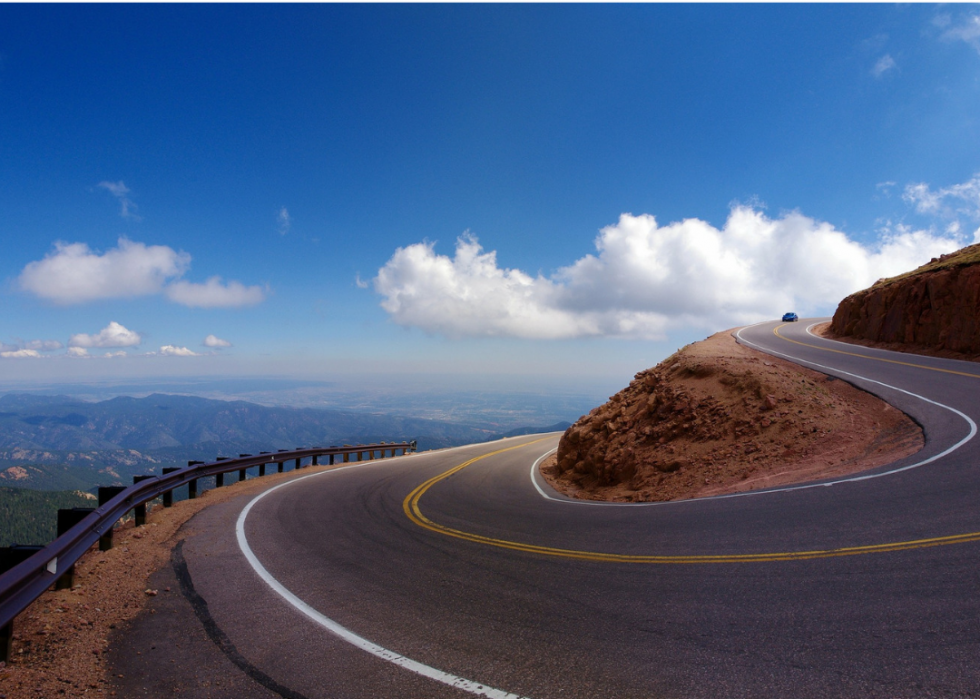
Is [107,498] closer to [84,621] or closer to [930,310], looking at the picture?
[84,621]

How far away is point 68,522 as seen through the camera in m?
6.64

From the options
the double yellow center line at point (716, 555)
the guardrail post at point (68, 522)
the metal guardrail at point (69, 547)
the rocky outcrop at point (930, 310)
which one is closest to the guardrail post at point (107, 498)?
the metal guardrail at point (69, 547)

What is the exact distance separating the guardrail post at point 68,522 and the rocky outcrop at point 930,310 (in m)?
36.5

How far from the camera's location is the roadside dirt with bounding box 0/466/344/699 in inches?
155

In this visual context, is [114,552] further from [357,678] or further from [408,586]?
[357,678]

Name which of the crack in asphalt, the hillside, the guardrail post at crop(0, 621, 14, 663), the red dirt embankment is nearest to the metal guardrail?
the guardrail post at crop(0, 621, 14, 663)

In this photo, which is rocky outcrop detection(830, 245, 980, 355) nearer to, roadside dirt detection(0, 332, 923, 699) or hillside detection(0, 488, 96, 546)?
roadside dirt detection(0, 332, 923, 699)

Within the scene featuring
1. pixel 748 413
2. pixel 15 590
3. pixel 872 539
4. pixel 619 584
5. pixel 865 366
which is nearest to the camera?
pixel 15 590

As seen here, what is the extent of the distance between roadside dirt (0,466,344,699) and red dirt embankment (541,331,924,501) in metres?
12.0

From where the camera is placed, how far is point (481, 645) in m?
4.66

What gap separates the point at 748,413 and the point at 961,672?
12.7 meters

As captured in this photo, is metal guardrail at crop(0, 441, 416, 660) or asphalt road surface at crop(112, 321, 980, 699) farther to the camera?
metal guardrail at crop(0, 441, 416, 660)

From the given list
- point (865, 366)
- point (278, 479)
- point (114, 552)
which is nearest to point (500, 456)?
point (278, 479)

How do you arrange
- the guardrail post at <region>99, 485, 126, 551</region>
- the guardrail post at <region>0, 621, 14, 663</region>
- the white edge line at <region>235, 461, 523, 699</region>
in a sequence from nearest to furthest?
the white edge line at <region>235, 461, 523, 699</region> < the guardrail post at <region>0, 621, 14, 663</region> < the guardrail post at <region>99, 485, 126, 551</region>
